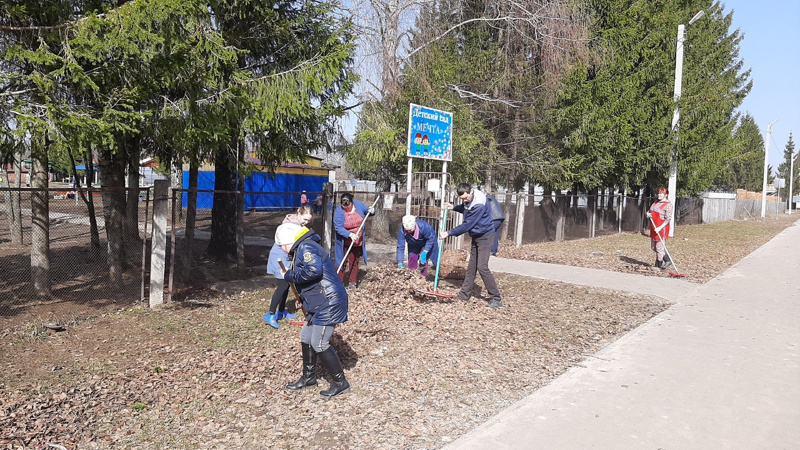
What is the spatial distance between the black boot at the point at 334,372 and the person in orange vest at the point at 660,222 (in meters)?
9.66

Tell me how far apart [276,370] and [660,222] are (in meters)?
10.2

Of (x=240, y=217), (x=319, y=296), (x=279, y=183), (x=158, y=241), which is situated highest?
(x=279, y=183)

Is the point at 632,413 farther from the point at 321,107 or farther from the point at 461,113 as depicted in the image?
the point at 461,113

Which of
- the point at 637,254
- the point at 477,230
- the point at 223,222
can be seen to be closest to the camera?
the point at 477,230

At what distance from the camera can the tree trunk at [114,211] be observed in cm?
871

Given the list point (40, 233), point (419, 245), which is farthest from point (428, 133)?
point (40, 233)

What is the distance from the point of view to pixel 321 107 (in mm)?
9633

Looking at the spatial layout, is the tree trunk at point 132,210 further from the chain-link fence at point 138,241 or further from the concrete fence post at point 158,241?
the concrete fence post at point 158,241

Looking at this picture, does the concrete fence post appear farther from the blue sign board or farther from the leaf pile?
the blue sign board

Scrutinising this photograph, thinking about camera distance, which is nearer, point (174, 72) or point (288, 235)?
point (288, 235)

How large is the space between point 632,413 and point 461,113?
11.3m

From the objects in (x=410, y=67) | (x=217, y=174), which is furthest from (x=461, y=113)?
(x=217, y=174)

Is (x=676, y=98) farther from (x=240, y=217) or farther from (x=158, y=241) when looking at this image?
(x=158, y=241)

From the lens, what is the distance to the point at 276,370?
225 inches
